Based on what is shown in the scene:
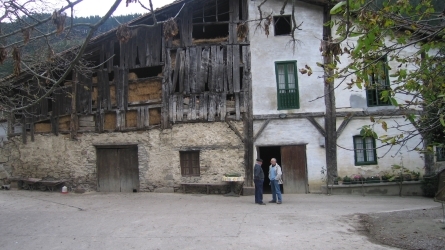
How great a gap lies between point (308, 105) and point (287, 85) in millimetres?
1140

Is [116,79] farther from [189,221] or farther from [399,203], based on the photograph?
[399,203]

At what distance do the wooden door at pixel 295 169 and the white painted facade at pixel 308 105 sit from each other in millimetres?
203

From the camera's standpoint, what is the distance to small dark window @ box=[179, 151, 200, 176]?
14.6 metres

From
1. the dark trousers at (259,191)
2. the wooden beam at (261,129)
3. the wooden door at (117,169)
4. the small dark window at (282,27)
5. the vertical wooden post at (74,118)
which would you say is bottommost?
the dark trousers at (259,191)

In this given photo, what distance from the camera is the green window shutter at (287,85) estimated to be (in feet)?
47.4

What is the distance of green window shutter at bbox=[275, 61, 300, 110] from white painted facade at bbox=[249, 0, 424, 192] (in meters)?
0.16

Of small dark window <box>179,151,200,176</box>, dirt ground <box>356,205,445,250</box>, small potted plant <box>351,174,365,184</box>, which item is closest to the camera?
dirt ground <box>356,205,445,250</box>

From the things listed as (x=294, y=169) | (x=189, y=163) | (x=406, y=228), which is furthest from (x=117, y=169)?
(x=406, y=228)

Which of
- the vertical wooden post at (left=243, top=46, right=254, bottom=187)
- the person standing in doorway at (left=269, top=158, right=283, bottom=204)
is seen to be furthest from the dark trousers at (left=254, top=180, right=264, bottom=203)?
the vertical wooden post at (left=243, top=46, right=254, bottom=187)

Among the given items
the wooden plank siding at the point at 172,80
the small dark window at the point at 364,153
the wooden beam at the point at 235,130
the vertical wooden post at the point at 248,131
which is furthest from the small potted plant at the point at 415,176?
the wooden plank siding at the point at 172,80

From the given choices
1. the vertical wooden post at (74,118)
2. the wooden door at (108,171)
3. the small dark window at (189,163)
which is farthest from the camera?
the vertical wooden post at (74,118)

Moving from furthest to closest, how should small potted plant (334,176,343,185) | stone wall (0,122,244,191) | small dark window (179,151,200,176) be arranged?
small dark window (179,151,200,176) → stone wall (0,122,244,191) → small potted plant (334,176,343,185)

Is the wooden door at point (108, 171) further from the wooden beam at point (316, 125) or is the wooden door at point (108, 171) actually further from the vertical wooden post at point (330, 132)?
the vertical wooden post at point (330, 132)

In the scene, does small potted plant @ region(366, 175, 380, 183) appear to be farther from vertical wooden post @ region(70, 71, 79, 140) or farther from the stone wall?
vertical wooden post @ region(70, 71, 79, 140)
